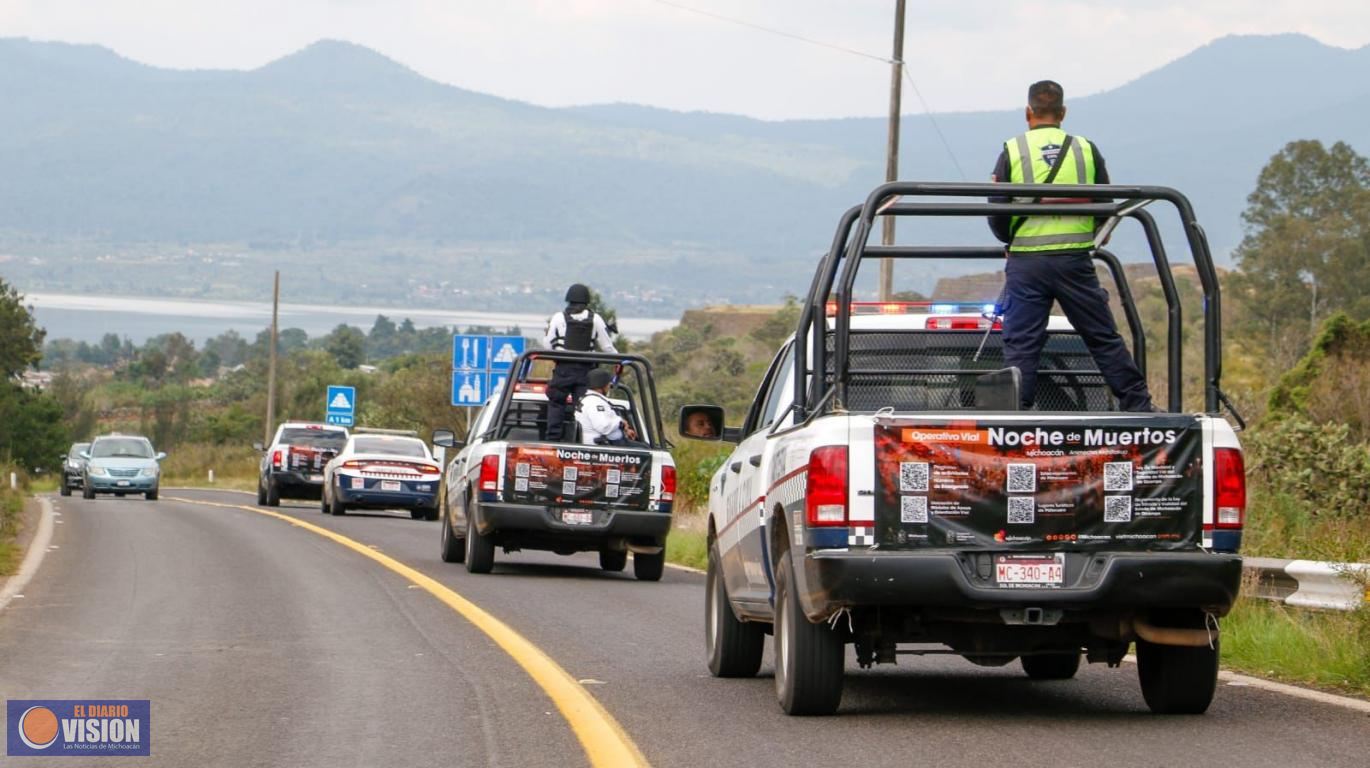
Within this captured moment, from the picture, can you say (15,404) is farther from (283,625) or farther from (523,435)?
(283,625)

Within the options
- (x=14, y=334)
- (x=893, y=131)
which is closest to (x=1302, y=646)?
(x=893, y=131)

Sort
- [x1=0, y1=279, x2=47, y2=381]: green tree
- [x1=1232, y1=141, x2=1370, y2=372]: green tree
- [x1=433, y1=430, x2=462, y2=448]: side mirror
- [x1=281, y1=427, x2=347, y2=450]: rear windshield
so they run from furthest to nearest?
[x1=0, y1=279, x2=47, y2=381]: green tree → [x1=1232, y1=141, x2=1370, y2=372]: green tree → [x1=281, y1=427, x2=347, y2=450]: rear windshield → [x1=433, y1=430, x2=462, y2=448]: side mirror

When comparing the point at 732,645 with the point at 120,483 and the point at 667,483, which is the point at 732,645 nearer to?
the point at 667,483

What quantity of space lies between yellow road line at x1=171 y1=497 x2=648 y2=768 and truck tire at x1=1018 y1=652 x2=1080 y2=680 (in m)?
2.33

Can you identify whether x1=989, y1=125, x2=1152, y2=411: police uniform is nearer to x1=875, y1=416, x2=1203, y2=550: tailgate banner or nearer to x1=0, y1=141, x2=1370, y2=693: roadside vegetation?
x1=875, y1=416, x2=1203, y2=550: tailgate banner

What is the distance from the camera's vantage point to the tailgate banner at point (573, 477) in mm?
17812

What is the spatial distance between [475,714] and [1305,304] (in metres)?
68.4

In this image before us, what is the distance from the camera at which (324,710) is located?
9250mm

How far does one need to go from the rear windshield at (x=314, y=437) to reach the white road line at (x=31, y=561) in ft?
24.4

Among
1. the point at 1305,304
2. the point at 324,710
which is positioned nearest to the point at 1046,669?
the point at 324,710

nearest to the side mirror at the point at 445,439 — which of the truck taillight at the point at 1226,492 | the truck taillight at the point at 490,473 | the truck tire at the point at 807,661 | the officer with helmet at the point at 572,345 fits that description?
the officer with helmet at the point at 572,345

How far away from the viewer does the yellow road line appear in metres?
7.99

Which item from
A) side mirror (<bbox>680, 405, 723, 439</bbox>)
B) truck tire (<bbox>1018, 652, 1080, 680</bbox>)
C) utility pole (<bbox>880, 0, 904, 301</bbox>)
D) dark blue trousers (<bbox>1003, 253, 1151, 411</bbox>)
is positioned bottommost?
truck tire (<bbox>1018, 652, 1080, 680</bbox>)

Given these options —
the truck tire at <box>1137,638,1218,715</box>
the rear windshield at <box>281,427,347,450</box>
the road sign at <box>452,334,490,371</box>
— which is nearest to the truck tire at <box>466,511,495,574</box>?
the truck tire at <box>1137,638,1218,715</box>
